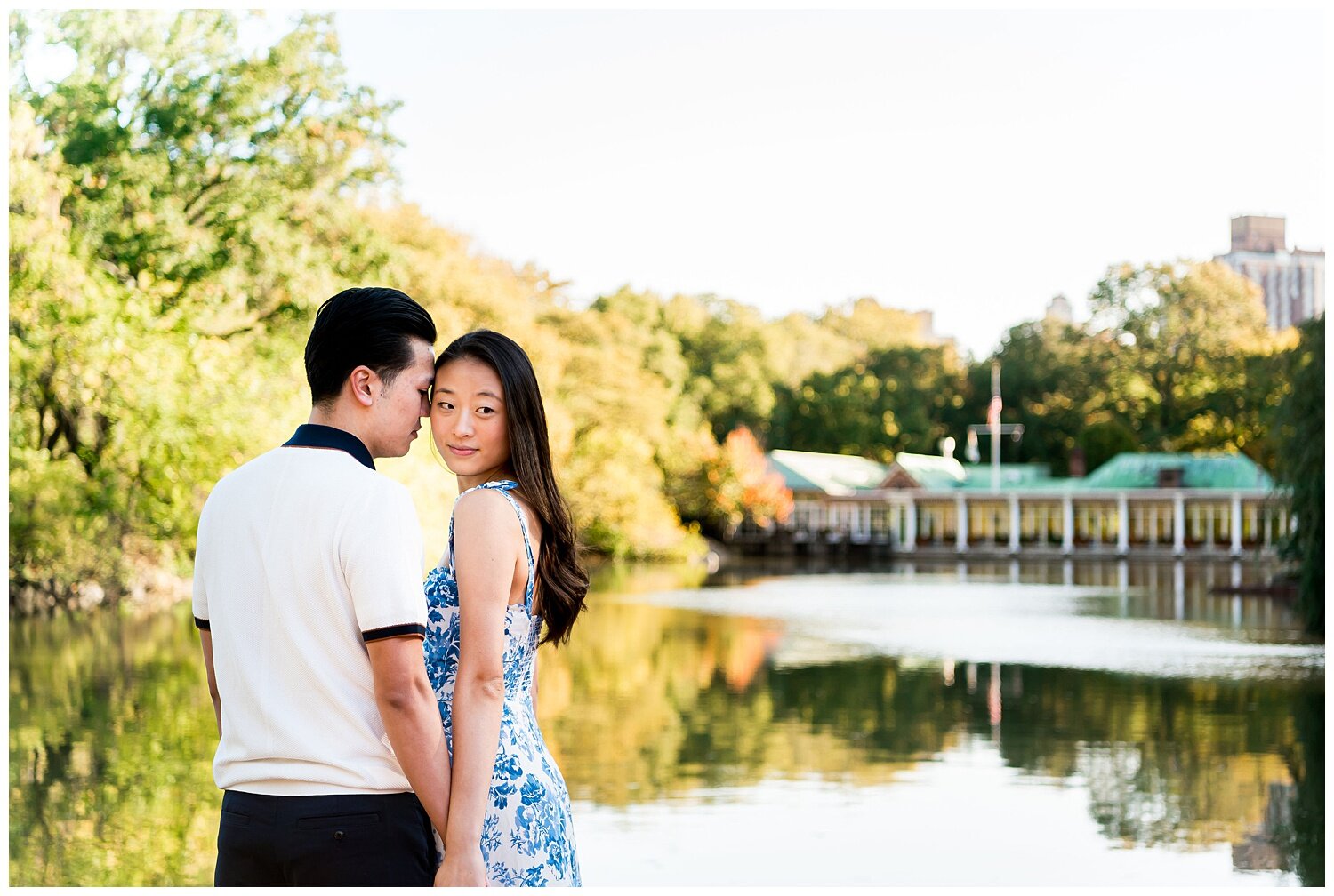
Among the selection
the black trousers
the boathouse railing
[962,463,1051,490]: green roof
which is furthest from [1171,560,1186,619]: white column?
the black trousers

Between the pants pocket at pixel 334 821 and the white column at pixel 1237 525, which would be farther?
the white column at pixel 1237 525

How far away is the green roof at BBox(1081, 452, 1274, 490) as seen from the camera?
3728cm

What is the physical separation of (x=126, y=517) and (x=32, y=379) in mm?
1767

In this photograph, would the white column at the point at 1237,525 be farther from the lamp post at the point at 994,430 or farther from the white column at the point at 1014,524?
the lamp post at the point at 994,430

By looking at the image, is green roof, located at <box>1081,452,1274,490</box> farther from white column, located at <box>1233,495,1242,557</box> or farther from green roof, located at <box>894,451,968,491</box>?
green roof, located at <box>894,451,968,491</box>

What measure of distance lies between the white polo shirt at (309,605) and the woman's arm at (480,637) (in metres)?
0.12

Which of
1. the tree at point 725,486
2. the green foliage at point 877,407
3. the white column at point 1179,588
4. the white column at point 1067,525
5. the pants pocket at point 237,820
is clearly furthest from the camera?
the green foliage at point 877,407

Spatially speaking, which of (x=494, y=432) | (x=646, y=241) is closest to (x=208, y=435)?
(x=494, y=432)

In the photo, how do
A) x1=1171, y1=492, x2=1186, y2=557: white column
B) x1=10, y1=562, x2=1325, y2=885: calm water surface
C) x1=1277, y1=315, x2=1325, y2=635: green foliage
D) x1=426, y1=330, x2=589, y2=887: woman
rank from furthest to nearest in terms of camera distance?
1. x1=1171, y1=492, x2=1186, y2=557: white column
2. x1=1277, y1=315, x2=1325, y2=635: green foliage
3. x1=10, y1=562, x2=1325, y2=885: calm water surface
4. x1=426, y1=330, x2=589, y2=887: woman

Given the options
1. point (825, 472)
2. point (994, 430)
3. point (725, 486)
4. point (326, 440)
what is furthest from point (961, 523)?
point (326, 440)

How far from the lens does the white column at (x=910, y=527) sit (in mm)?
41312

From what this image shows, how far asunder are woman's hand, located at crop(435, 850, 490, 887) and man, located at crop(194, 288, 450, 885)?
23 mm

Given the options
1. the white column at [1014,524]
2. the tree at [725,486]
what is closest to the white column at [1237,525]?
the white column at [1014,524]

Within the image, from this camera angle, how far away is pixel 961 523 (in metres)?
41.2
